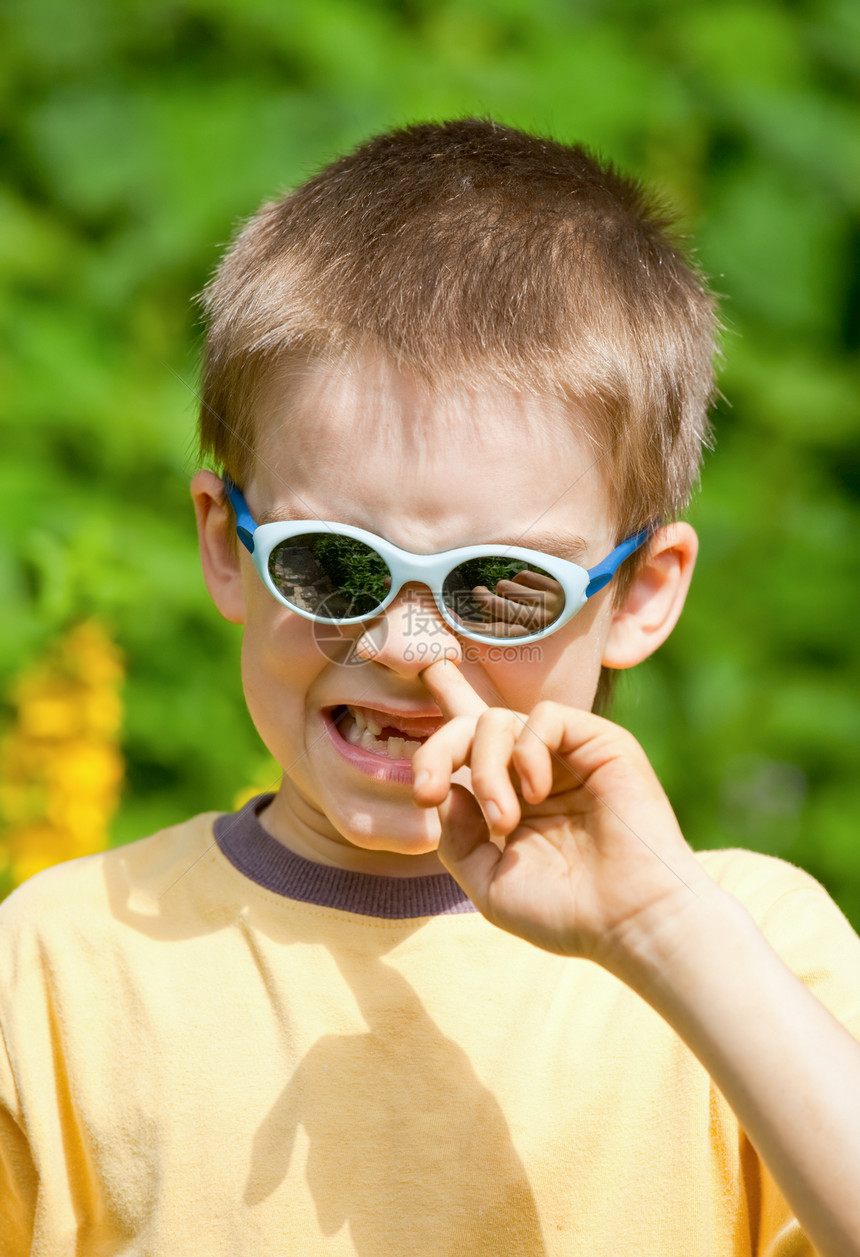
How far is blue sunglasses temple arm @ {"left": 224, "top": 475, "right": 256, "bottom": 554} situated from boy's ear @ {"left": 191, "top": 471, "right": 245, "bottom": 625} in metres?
0.08

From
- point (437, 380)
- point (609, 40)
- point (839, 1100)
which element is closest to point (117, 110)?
point (609, 40)

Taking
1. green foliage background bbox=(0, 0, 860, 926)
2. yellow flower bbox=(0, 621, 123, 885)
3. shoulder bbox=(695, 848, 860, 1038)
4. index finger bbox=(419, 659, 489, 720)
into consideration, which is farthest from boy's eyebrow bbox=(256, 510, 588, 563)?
green foliage background bbox=(0, 0, 860, 926)

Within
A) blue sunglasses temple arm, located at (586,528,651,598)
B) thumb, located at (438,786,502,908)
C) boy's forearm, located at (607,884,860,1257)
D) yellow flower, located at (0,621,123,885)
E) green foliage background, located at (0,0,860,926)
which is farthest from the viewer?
green foliage background, located at (0,0,860,926)

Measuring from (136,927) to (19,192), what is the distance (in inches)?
80.2

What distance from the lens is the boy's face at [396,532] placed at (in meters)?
1.29

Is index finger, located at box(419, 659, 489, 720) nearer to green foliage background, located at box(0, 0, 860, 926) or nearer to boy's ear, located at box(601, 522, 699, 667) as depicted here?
boy's ear, located at box(601, 522, 699, 667)

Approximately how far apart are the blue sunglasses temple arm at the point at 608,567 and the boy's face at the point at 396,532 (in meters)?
0.02

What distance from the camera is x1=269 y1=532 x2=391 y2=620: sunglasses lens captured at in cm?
129

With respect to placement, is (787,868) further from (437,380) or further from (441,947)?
(437,380)

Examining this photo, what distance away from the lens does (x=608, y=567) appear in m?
1.38

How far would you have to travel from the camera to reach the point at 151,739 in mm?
2596

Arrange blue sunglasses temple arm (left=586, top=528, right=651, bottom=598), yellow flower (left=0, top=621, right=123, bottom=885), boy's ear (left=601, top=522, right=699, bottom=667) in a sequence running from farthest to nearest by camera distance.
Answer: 1. yellow flower (left=0, top=621, right=123, bottom=885)
2. boy's ear (left=601, top=522, right=699, bottom=667)
3. blue sunglasses temple arm (left=586, top=528, right=651, bottom=598)

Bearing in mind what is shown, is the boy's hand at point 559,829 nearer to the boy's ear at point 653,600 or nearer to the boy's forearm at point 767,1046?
the boy's forearm at point 767,1046

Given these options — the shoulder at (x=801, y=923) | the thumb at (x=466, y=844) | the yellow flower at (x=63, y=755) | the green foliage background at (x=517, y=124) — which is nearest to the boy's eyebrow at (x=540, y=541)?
the thumb at (x=466, y=844)
